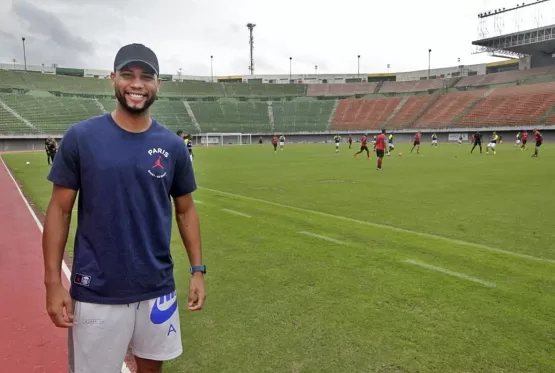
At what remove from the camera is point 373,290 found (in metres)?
5.21

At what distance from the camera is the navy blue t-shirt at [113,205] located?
222 cm

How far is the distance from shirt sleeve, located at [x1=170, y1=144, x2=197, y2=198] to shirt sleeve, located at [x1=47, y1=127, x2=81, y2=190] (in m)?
0.54

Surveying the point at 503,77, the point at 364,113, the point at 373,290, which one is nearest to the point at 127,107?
the point at 373,290

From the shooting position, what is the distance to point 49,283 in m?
2.27

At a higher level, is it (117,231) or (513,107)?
(513,107)

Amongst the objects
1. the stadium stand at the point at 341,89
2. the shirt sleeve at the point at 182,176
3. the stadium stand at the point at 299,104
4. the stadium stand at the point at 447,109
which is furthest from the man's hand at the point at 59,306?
the stadium stand at the point at 341,89

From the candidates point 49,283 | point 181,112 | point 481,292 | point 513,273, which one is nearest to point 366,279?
point 481,292

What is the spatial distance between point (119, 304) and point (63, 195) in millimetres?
645

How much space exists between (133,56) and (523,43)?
76006 millimetres

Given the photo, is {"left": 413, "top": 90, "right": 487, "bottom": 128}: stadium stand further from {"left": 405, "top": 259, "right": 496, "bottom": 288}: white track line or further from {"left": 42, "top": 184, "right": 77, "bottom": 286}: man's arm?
{"left": 42, "top": 184, "right": 77, "bottom": 286}: man's arm

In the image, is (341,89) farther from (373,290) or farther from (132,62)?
(132,62)

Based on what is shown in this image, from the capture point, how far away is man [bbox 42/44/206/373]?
2.23 metres

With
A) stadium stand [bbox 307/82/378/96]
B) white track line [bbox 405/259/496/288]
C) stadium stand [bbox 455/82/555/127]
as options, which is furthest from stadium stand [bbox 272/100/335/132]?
white track line [bbox 405/259/496/288]

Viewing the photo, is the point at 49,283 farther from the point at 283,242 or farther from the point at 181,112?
the point at 181,112
